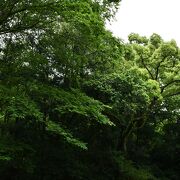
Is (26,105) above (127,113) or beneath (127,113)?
beneath

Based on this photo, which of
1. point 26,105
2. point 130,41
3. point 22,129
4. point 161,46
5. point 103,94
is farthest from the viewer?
point 130,41

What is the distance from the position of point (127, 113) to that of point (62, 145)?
504cm

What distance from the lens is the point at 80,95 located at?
38.9ft

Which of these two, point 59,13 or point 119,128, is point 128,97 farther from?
point 59,13

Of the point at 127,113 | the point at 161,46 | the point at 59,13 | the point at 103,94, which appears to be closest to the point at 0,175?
the point at 103,94

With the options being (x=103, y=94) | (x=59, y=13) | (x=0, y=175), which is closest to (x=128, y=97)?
(x=103, y=94)

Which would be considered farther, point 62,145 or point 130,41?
point 130,41

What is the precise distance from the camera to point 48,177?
17.4m

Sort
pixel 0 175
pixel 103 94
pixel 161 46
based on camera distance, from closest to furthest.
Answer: pixel 0 175
pixel 103 94
pixel 161 46

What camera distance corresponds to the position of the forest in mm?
10773

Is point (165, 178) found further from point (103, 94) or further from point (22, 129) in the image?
point (22, 129)

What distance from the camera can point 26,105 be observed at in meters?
9.62

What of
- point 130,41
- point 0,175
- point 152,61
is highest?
Result: point 130,41

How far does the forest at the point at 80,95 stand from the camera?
10773mm
